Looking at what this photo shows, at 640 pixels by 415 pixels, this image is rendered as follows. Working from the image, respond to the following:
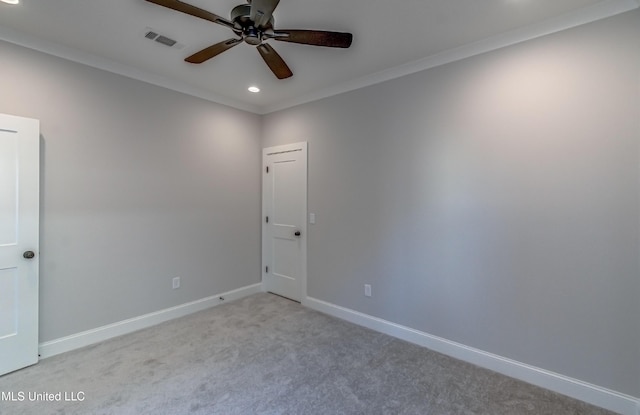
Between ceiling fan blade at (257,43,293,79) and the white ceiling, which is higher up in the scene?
the white ceiling

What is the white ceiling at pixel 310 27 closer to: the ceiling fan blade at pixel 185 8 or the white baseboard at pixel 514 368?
the ceiling fan blade at pixel 185 8

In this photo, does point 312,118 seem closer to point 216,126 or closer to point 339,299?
point 216,126

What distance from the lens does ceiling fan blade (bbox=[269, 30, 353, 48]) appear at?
185cm

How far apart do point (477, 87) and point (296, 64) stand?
5.47 feet

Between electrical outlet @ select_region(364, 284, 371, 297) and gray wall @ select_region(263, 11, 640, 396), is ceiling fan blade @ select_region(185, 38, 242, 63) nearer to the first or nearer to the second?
gray wall @ select_region(263, 11, 640, 396)

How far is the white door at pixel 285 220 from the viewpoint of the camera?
12.8 ft

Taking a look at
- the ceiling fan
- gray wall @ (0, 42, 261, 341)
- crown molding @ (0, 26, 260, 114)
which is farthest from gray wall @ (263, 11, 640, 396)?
crown molding @ (0, 26, 260, 114)

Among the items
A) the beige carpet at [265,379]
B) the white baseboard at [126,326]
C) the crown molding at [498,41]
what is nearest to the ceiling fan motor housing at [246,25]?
the crown molding at [498,41]

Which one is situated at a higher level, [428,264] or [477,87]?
[477,87]

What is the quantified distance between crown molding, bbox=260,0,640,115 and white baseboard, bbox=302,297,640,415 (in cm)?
254

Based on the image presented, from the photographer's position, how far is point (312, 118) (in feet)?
12.3

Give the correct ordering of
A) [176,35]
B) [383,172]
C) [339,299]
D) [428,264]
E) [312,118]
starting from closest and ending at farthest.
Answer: [176,35], [428,264], [383,172], [339,299], [312,118]

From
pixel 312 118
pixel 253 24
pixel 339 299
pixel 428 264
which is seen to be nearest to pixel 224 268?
pixel 339 299

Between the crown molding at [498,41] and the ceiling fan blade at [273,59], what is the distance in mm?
1131
